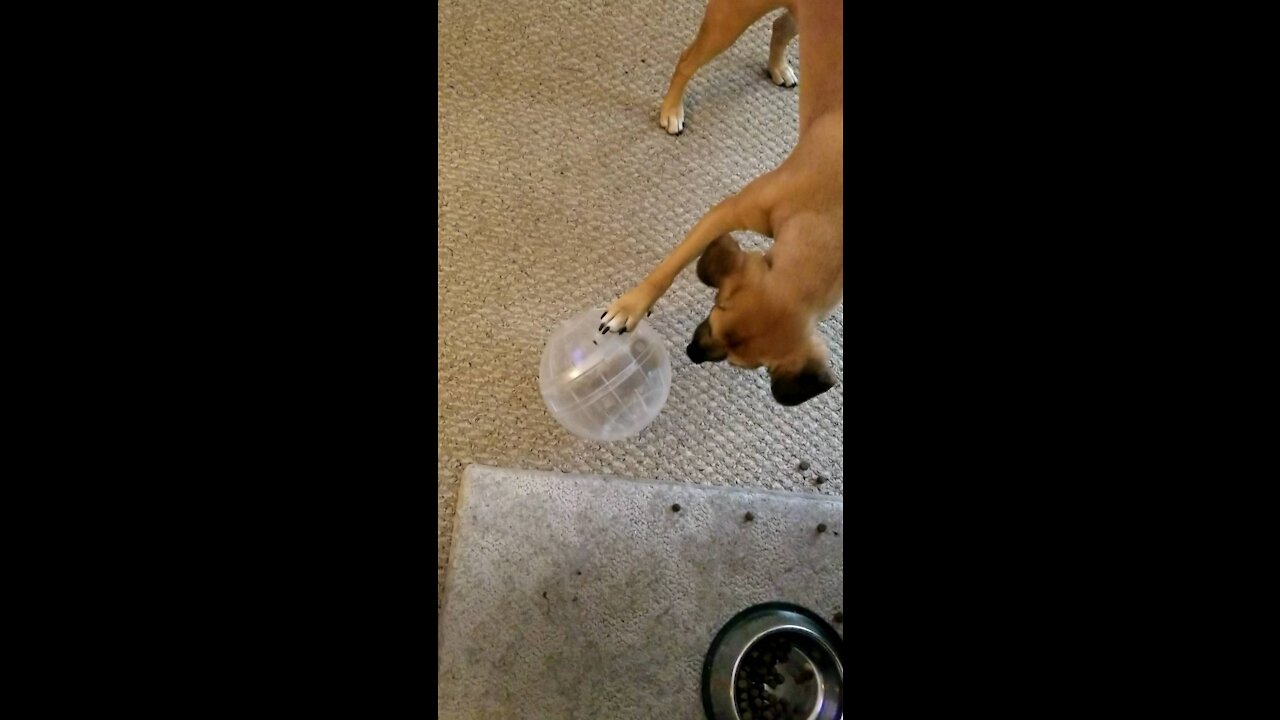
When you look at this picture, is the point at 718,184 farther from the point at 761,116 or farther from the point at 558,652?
the point at 558,652

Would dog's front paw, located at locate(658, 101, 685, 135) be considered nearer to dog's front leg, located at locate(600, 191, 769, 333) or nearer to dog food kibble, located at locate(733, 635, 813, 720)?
dog's front leg, located at locate(600, 191, 769, 333)

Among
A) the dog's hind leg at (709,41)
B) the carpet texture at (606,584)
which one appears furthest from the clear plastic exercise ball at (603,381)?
the dog's hind leg at (709,41)

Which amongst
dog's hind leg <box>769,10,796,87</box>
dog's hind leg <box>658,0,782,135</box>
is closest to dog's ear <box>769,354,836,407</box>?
dog's hind leg <box>658,0,782,135</box>

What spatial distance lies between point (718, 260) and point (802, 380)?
0.20 meters

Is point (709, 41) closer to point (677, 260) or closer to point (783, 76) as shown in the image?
point (783, 76)

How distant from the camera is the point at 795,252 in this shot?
3.60ft

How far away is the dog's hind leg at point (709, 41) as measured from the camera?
4.43 feet

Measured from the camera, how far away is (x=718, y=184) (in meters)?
1.56

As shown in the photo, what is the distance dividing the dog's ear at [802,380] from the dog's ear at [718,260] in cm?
15

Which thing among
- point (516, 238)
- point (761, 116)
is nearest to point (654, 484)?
point (516, 238)
